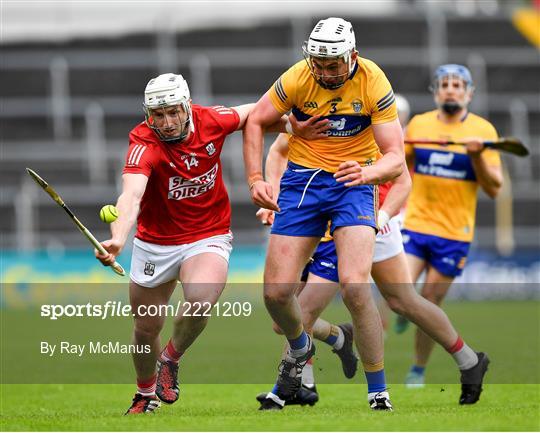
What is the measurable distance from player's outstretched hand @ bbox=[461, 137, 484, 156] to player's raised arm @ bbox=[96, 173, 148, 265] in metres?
3.49

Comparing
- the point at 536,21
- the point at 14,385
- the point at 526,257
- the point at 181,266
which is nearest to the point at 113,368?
the point at 14,385

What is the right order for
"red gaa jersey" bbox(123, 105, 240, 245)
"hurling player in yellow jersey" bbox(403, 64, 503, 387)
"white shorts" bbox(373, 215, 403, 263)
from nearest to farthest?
"red gaa jersey" bbox(123, 105, 240, 245), "white shorts" bbox(373, 215, 403, 263), "hurling player in yellow jersey" bbox(403, 64, 503, 387)

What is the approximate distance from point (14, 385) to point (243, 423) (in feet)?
12.3

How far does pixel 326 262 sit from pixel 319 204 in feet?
4.00

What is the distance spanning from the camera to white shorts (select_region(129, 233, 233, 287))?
8.43m

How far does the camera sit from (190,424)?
7.37 m

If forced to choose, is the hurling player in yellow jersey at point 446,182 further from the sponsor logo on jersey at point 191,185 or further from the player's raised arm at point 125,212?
the player's raised arm at point 125,212

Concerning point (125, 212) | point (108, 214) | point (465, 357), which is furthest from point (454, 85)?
point (108, 214)

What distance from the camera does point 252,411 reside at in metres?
8.52

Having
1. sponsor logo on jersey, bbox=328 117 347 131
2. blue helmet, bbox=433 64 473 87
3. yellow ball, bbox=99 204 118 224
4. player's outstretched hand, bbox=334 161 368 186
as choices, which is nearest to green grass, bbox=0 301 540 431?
yellow ball, bbox=99 204 118 224

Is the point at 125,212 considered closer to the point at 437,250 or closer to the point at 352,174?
the point at 352,174

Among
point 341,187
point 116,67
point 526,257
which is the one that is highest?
point 341,187

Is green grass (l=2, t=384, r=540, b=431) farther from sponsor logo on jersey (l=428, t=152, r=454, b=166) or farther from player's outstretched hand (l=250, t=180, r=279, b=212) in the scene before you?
sponsor logo on jersey (l=428, t=152, r=454, b=166)

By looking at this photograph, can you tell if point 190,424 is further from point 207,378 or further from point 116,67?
point 116,67
